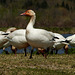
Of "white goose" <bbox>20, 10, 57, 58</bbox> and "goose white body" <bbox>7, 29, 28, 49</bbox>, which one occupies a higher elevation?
"white goose" <bbox>20, 10, 57, 58</bbox>

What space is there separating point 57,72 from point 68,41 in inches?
238

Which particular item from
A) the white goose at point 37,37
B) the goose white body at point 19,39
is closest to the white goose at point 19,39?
the goose white body at point 19,39

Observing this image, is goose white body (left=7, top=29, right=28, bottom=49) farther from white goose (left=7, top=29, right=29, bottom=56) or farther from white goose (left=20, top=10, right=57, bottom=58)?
white goose (left=20, top=10, right=57, bottom=58)

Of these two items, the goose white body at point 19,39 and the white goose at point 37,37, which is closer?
the white goose at point 37,37

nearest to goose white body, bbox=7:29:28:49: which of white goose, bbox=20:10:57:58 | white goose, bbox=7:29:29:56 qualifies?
white goose, bbox=7:29:29:56

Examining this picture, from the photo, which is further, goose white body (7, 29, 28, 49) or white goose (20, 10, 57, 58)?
goose white body (7, 29, 28, 49)

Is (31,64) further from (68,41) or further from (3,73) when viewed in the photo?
(68,41)

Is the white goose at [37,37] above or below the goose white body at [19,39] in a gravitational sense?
above

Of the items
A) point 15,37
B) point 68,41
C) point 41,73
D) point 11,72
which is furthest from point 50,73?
point 68,41

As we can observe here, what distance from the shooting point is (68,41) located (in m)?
11.8

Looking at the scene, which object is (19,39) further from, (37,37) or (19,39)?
(37,37)

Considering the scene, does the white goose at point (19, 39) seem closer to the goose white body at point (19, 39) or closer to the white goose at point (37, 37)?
the goose white body at point (19, 39)

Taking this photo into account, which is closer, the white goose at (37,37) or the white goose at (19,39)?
the white goose at (37,37)

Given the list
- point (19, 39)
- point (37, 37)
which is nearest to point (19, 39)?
point (19, 39)
